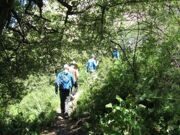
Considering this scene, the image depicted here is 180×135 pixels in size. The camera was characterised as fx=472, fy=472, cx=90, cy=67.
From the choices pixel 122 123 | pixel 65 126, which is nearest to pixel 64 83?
pixel 65 126

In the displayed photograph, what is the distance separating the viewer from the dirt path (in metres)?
14.3

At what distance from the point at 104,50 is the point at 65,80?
3326mm

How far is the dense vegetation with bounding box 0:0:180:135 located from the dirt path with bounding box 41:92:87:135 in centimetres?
52

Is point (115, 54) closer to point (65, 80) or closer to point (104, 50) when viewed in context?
point (104, 50)

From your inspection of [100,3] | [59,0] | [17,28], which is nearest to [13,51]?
[17,28]

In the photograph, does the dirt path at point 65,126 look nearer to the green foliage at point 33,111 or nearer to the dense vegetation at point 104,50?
the green foliage at point 33,111

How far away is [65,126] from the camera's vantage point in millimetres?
15578

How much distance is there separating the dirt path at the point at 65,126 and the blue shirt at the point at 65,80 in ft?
3.48

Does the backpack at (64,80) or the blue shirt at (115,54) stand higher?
the blue shirt at (115,54)

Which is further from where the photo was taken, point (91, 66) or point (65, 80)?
point (91, 66)

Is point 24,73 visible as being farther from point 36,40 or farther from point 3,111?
point 3,111

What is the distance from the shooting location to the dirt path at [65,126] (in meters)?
14.3

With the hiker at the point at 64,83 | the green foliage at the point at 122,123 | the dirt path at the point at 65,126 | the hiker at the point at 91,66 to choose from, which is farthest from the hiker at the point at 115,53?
the hiker at the point at 91,66

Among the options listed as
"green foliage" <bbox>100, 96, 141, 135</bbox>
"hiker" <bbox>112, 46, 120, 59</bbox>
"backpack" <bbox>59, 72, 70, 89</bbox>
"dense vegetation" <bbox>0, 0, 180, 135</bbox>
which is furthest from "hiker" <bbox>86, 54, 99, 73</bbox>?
"green foliage" <bbox>100, 96, 141, 135</bbox>
